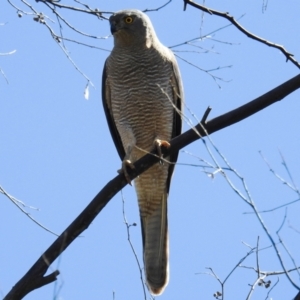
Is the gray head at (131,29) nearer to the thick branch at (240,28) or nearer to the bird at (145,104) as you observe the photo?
the bird at (145,104)

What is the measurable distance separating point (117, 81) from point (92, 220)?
295 cm

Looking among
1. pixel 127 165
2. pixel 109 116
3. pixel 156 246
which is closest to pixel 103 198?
pixel 127 165

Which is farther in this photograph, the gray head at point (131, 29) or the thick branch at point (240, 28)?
the gray head at point (131, 29)

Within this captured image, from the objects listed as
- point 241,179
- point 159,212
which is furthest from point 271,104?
point 159,212

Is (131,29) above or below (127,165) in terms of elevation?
above

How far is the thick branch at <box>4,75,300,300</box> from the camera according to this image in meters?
3.25

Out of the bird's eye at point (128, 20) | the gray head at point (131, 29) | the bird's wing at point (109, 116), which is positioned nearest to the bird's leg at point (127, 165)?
the bird's wing at point (109, 116)

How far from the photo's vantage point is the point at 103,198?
3.83m

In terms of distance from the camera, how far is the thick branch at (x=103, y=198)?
3246mm

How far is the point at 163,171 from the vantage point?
6.59 m

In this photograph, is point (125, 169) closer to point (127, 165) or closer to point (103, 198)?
point (127, 165)

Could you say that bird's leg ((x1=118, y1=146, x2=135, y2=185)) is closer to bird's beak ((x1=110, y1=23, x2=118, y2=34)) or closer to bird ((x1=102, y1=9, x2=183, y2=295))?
bird ((x1=102, y1=9, x2=183, y2=295))

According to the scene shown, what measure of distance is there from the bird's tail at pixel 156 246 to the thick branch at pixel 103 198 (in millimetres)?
1884

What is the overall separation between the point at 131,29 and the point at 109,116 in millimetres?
887
